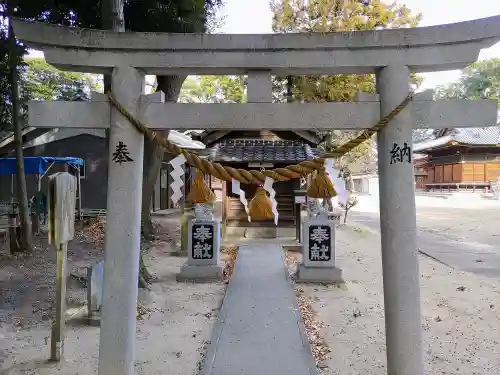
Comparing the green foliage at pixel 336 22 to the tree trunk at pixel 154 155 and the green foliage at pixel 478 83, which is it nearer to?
the tree trunk at pixel 154 155

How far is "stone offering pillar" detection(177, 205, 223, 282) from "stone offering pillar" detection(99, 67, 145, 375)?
18.9 ft

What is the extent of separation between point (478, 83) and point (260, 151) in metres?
48.8

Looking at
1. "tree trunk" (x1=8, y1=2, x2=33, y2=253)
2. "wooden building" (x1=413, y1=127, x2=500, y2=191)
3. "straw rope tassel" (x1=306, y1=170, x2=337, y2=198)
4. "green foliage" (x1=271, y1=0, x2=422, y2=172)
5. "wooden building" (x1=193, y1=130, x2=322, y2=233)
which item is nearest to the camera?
"straw rope tassel" (x1=306, y1=170, x2=337, y2=198)

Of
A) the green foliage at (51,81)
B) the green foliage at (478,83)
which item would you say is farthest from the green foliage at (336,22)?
the green foliage at (478,83)

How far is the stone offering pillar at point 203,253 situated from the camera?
9078 millimetres

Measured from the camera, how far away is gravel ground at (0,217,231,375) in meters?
4.63

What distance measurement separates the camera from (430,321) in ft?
21.0

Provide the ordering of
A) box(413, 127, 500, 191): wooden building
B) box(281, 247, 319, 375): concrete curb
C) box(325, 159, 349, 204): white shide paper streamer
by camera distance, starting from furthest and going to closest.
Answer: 1. box(413, 127, 500, 191): wooden building
2. box(281, 247, 319, 375): concrete curb
3. box(325, 159, 349, 204): white shide paper streamer

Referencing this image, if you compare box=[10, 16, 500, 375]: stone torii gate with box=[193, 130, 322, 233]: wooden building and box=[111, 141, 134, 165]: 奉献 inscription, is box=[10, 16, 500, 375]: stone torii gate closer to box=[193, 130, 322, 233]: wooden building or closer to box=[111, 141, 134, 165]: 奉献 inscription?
box=[111, 141, 134, 165]: 奉献 inscription

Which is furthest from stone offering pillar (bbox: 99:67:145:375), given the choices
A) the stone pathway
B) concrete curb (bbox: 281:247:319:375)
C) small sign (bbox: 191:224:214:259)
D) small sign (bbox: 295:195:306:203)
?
small sign (bbox: 295:195:306:203)

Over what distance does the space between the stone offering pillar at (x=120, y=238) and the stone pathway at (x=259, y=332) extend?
1431 millimetres

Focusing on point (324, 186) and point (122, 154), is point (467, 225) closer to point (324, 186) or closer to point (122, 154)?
point (324, 186)

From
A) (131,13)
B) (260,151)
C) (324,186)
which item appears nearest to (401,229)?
(324,186)

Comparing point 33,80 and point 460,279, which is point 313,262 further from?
point 33,80
